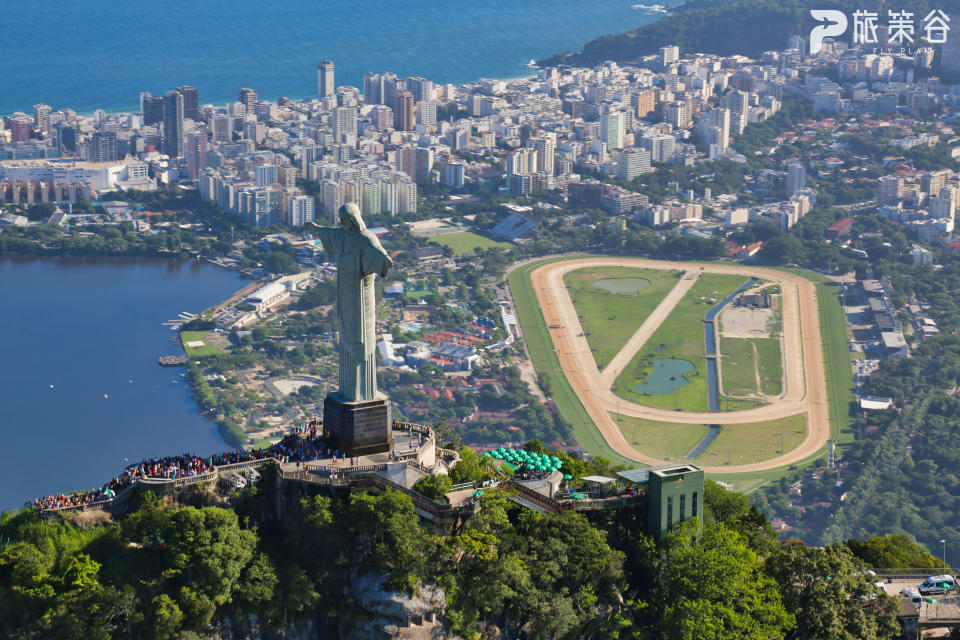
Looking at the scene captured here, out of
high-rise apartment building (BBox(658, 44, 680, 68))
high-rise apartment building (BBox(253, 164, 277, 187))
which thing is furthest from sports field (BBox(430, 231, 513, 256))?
high-rise apartment building (BBox(658, 44, 680, 68))

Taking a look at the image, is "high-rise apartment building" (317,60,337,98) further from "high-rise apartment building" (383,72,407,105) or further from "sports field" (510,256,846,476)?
"sports field" (510,256,846,476)

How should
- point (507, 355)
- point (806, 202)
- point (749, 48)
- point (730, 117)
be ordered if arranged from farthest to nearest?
point (749, 48) < point (730, 117) < point (806, 202) < point (507, 355)

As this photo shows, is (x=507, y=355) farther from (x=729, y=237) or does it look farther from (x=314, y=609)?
(x=314, y=609)

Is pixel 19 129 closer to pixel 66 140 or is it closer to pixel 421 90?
pixel 66 140

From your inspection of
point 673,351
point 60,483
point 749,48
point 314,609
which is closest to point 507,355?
point 673,351

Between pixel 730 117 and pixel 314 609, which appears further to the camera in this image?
pixel 730 117

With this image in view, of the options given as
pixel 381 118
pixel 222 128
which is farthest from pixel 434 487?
pixel 381 118
